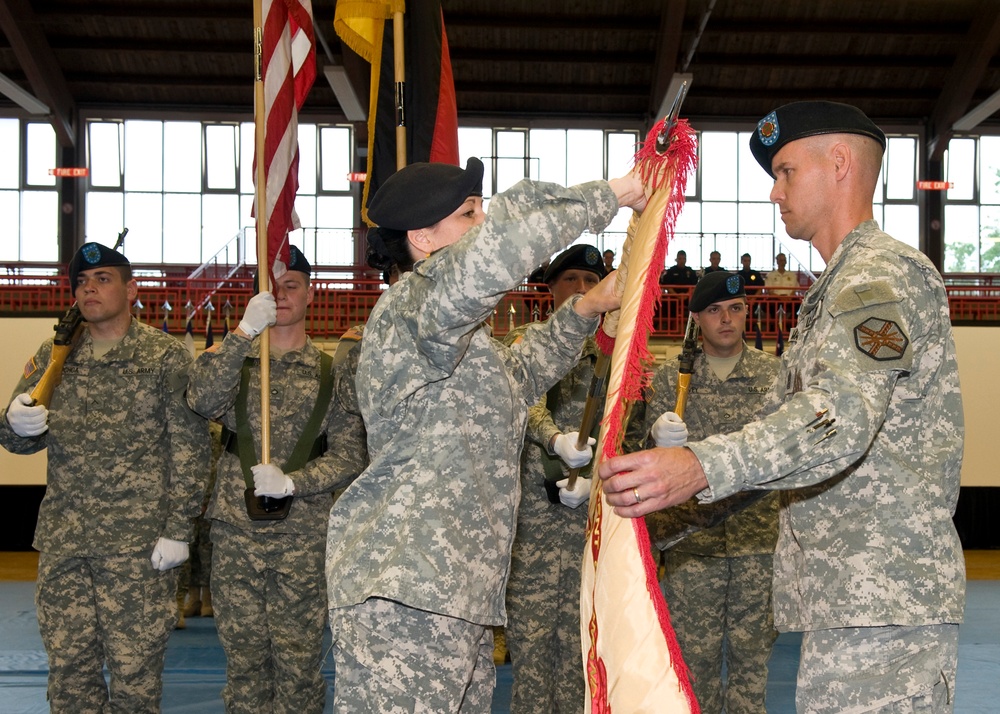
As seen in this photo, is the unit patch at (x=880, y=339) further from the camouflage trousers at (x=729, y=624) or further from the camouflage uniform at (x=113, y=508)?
the camouflage uniform at (x=113, y=508)

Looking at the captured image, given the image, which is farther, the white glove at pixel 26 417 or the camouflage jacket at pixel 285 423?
the camouflage jacket at pixel 285 423

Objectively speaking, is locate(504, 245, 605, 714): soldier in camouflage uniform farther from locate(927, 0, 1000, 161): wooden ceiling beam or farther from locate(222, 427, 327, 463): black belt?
locate(927, 0, 1000, 161): wooden ceiling beam

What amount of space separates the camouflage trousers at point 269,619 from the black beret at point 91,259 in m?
1.14

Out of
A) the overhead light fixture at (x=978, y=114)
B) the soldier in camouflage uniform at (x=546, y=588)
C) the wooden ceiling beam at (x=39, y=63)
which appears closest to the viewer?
the soldier in camouflage uniform at (x=546, y=588)

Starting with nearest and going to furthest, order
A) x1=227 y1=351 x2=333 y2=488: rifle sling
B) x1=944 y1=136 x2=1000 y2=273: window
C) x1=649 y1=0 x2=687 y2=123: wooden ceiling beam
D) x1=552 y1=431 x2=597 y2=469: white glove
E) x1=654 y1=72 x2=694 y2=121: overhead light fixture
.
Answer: x1=552 y1=431 x2=597 y2=469: white glove < x1=227 y1=351 x2=333 y2=488: rifle sling < x1=649 y1=0 x2=687 y2=123: wooden ceiling beam < x1=654 y1=72 x2=694 y2=121: overhead light fixture < x1=944 y1=136 x2=1000 y2=273: window

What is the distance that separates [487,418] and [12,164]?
18292 mm

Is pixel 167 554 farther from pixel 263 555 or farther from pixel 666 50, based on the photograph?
pixel 666 50

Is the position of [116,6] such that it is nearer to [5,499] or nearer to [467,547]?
[5,499]

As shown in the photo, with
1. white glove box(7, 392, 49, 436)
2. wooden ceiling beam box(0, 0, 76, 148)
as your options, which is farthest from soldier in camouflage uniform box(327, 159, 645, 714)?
wooden ceiling beam box(0, 0, 76, 148)

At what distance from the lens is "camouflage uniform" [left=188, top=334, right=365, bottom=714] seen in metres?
3.80

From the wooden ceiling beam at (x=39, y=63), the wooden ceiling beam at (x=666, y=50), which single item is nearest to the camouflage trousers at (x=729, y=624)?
the wooden ceiling beam at (x=666, y=50)

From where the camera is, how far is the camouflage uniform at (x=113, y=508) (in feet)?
12.0

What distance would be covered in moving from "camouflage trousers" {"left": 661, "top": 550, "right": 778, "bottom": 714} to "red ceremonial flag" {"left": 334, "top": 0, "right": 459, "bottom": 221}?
2.12 meters

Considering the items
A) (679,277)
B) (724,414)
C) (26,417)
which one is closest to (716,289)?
(724,414)
